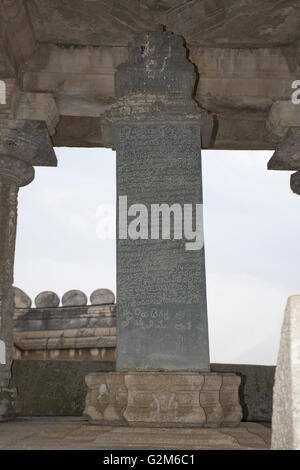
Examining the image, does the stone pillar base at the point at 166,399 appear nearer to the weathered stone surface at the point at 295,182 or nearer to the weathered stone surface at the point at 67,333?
the weathered stone surface at the point at 295,182

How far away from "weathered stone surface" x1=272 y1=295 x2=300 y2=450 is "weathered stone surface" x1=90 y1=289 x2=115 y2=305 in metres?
10.8

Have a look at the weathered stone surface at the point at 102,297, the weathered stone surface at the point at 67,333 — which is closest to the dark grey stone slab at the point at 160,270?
the weathered stone surface at the point at 67,333

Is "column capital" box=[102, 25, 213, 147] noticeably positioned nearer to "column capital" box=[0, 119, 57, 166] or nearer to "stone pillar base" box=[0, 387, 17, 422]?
"column capital" box=[0, 119, 57, 166]

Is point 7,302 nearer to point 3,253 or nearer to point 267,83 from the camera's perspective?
point 3,253

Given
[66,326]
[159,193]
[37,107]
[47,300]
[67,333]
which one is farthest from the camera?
[47,300]

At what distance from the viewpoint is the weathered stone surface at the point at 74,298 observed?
1306cm

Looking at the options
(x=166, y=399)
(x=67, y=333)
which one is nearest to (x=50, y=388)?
(x=166, y=399)

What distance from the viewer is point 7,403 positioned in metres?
5.98

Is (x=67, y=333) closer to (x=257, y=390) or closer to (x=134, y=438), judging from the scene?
(x=257, y=390)

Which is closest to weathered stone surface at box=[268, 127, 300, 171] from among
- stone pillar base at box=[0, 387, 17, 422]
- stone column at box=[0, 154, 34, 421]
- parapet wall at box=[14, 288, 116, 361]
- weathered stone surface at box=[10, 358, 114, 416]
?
stone column at box=[0, 154, 34, 421]

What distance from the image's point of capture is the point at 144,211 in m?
5.49

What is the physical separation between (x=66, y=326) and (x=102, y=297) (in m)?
1.17

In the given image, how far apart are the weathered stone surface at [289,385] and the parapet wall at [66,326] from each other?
32.0 feet
